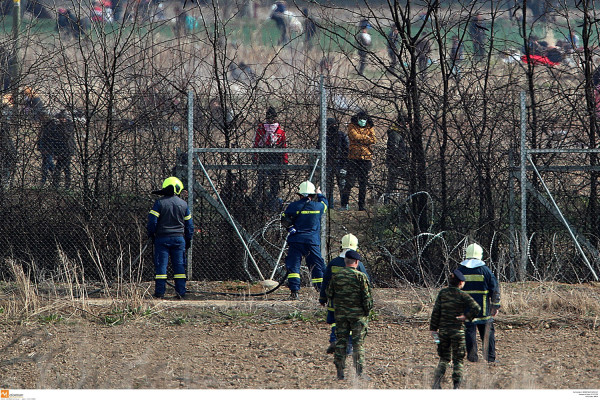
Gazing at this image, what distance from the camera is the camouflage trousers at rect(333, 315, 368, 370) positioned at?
6.57 meters

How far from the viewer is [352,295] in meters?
6.73

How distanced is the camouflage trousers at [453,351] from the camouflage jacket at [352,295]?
71 cm

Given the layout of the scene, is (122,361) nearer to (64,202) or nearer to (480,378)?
(480,378)

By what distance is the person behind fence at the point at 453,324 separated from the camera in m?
6.26

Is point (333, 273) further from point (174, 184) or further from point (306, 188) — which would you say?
point (174, 184)

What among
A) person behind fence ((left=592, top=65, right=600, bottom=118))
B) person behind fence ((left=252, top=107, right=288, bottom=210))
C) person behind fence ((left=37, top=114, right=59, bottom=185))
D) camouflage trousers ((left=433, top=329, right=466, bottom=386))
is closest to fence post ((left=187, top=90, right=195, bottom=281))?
person behind fence ((left=252, top=107, right=288, bottom=210))

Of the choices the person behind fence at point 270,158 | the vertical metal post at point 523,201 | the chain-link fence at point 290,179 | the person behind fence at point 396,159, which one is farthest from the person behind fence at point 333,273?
the vertical metal post at point 523,201

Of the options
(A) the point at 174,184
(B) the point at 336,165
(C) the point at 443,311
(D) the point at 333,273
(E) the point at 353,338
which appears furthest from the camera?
(B) the point at 336,165

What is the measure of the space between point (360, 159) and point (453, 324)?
14.6 ft

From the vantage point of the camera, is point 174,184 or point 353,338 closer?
point 353,338

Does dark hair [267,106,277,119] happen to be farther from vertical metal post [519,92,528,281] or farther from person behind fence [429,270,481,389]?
person behind fence [429,270,481,389]

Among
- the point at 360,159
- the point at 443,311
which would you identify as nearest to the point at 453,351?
the point at 443,311

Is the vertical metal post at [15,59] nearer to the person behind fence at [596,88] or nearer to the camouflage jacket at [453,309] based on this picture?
the camouflage jacket at [453,309]
